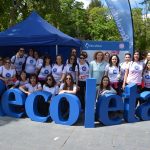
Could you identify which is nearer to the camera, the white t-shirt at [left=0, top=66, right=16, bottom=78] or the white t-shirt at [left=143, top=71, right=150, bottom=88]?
Result: the white t-shirt at [left=143, top=71, right=150, bottom=88]

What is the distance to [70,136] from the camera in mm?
7711

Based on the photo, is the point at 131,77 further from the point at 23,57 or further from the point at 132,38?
the point at 132,38

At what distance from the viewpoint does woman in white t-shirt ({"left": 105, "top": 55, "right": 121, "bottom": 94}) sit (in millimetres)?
9680

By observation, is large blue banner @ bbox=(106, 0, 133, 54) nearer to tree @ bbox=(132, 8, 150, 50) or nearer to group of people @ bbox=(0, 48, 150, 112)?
group of people @ bbox=(0, 48, 150, 112)

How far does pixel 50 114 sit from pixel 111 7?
8267mm

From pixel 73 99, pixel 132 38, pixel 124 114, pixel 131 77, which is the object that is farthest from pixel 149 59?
pixel 132 38

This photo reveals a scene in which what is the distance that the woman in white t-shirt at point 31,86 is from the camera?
980 cm

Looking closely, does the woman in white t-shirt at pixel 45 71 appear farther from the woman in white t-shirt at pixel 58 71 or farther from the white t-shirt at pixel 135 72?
the white t-shirt at pixel 135 72

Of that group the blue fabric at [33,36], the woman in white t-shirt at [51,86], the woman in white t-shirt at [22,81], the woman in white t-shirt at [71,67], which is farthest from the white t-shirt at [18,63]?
the woman in white t-shirt at [51,86]

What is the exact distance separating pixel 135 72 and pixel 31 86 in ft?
8.77

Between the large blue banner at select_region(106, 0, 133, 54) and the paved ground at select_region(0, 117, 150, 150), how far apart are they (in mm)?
7488

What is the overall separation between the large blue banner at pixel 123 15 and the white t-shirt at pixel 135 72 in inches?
256

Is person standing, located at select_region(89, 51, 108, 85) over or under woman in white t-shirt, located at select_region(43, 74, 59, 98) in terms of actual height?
over

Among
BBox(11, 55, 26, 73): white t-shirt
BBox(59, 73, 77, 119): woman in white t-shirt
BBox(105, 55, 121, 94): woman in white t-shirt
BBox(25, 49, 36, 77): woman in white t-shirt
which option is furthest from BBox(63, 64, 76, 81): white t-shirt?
BBox(11, 55, 26, 73): white t-shirt
